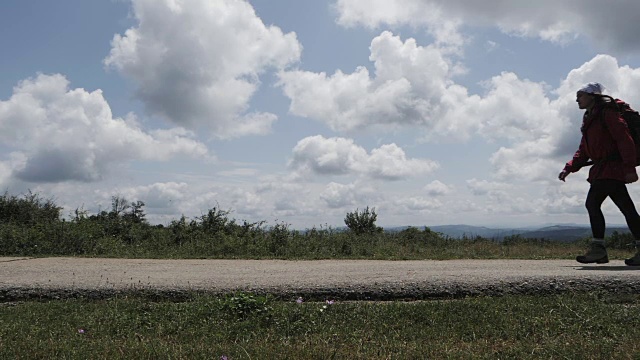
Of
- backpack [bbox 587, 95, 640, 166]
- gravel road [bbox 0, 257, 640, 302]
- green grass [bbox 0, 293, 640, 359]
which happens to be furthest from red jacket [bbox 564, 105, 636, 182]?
green grass [bbox 0, 293, 640, 359]

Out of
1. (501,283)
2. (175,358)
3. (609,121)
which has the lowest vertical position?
(175,358)

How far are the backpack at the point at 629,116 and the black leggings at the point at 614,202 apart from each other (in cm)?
33

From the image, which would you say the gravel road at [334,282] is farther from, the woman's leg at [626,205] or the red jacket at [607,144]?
the red jacket at [607,144]

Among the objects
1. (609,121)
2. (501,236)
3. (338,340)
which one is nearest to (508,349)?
(338,340)

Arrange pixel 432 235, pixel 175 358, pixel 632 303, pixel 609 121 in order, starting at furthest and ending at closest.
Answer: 1. pixel 432 235
2. pixel 609 121
3. pixel 632 303
4. pixel 175 358

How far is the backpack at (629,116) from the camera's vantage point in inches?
244

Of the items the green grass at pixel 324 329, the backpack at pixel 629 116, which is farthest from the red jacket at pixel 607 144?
the green grass at pixel 324 329

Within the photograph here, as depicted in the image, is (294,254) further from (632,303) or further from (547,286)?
(632,303)

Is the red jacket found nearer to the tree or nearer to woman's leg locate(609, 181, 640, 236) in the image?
woman's leg locate(609, 181, 640, 236)

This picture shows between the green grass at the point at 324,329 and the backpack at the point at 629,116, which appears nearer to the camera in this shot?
the green grass at the point at 324,329

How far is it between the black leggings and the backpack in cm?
33

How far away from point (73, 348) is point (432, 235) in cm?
1127

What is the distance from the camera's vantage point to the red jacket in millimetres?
6020

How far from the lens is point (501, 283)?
5.16 m
